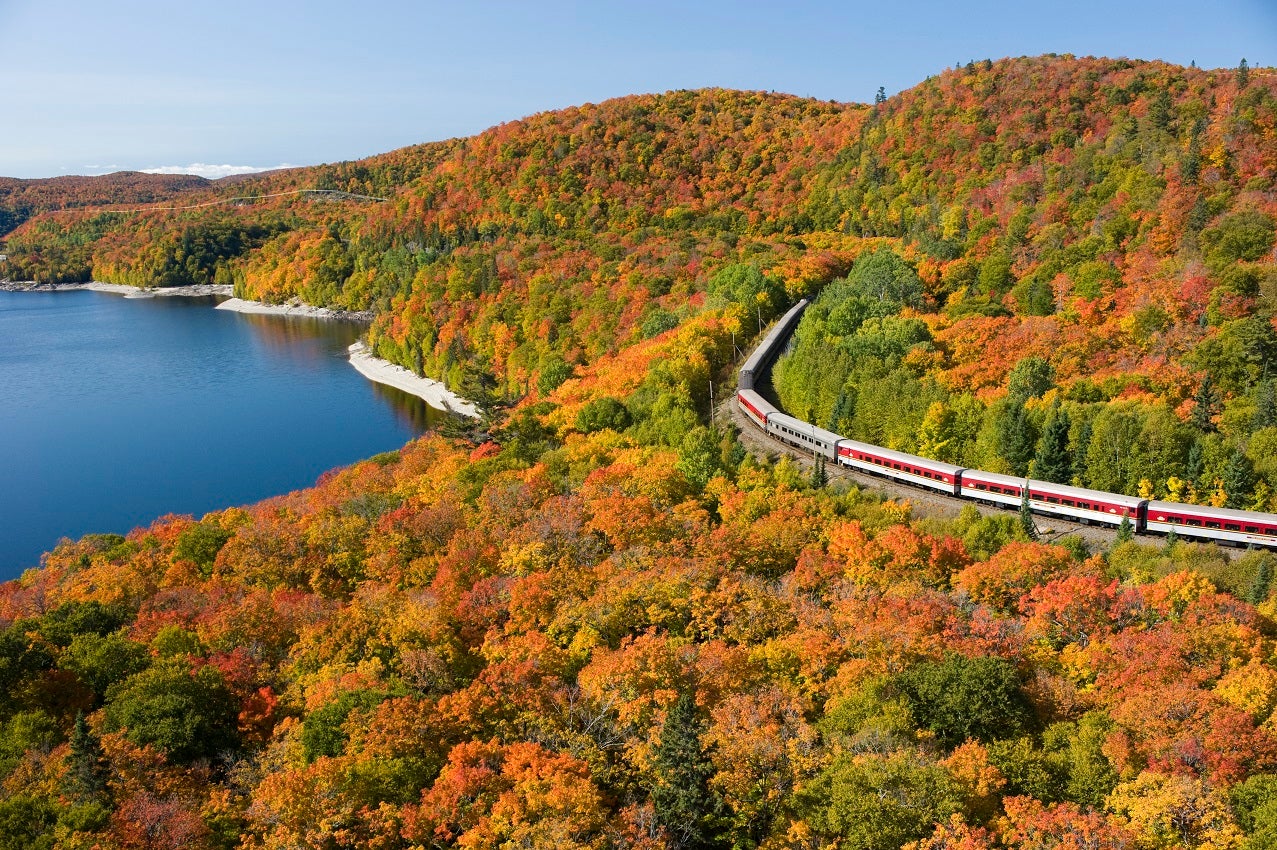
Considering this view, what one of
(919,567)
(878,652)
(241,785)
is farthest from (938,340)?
(241,785)

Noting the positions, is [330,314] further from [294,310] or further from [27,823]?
[27,823]

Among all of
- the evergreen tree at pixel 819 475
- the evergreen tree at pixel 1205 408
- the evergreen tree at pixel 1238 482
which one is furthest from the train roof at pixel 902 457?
the evergreen tree at pixel 1205 408

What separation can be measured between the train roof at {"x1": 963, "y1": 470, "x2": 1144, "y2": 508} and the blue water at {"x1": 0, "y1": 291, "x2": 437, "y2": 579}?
4732 centimetres

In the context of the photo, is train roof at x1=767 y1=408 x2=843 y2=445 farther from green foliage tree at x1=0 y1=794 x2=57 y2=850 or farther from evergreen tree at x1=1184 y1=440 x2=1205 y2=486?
green foliage tree at x1=0 y1=794 x2=57 y2=850

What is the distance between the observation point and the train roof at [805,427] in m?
43.5

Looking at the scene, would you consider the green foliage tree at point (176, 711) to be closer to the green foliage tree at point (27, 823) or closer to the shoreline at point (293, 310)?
the green foliage tree at point (27, 823)

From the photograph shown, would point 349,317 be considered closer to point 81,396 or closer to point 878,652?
point 81,396

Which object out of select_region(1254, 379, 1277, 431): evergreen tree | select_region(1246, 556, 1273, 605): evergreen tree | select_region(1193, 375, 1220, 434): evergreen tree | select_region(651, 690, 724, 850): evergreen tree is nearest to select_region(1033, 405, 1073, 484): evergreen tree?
select_region(1193, 375, 1220, 434): evergreen tree

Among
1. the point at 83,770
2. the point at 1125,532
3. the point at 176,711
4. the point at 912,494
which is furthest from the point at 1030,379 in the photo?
the point at 83,770

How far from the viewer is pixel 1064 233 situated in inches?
2665

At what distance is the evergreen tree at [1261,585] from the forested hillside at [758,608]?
996 mm

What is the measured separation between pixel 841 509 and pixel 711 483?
18.6 feet

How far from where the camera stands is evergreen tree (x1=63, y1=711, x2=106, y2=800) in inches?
821

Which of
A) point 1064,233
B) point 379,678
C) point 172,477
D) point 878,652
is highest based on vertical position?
point 1064,233
